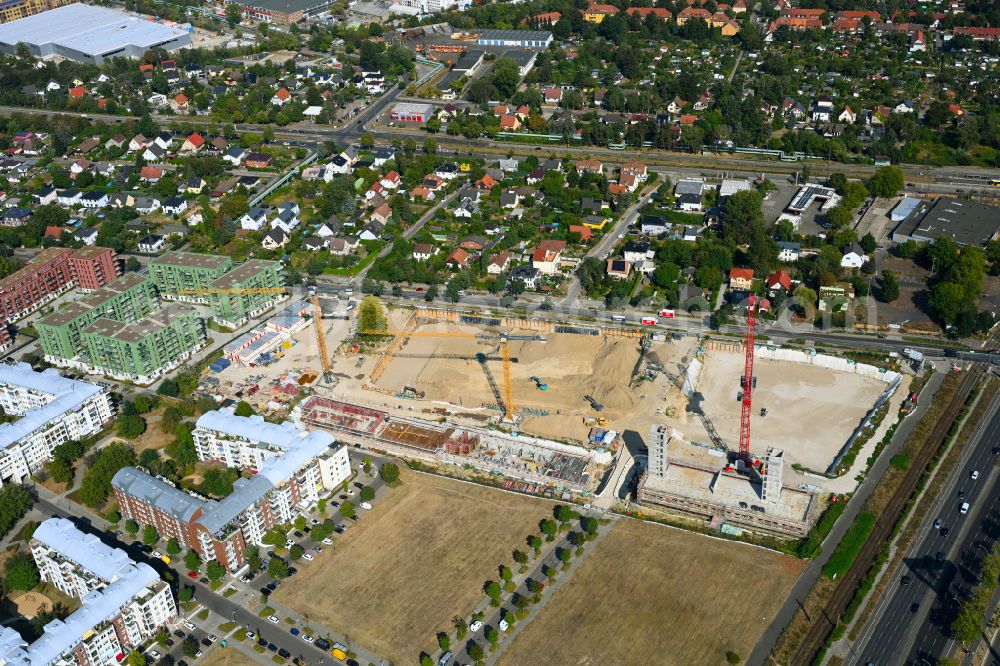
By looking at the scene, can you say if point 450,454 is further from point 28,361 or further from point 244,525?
point 28,361

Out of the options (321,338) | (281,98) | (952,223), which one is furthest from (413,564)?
(281,98)

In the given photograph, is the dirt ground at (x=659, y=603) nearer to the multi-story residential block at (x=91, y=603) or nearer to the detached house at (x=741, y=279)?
the multi-story residential block at (x=91, y=603)

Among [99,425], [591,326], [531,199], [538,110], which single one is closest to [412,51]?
[538,110]

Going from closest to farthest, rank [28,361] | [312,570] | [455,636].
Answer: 1. [455,636]
2. [312,570]
3. [28,361]

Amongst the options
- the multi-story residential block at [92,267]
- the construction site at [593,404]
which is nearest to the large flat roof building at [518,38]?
the multi-story residential block at [92,267]

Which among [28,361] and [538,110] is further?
[538,110]

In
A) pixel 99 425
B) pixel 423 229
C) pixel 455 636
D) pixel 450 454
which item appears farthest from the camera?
pixel 423 229
